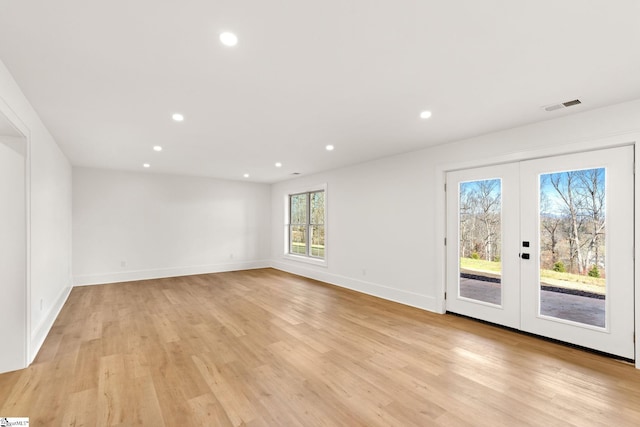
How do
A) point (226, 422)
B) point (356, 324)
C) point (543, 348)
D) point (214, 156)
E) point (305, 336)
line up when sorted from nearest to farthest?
point (226, 422)
point (543, 348)
point (305, 336)
point (356, 324)
point (214, 156)

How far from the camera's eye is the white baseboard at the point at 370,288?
4.28 meters


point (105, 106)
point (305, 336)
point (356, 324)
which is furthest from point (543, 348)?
point (105, 106)

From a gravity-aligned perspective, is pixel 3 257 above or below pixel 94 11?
below

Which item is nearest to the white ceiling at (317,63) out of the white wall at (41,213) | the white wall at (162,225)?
the white wall at (41,213)

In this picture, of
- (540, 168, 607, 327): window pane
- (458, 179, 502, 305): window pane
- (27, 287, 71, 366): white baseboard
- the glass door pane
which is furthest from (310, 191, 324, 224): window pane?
(27, 287, 71, 366): white baseboard

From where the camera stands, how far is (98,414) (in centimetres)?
194

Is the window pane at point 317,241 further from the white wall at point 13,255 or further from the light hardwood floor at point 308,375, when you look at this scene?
the white wall at point 13,255

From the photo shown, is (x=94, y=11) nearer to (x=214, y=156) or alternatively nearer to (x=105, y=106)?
(x=105, y=106)

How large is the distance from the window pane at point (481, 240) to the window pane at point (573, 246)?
476mm

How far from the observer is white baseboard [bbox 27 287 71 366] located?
2.76m

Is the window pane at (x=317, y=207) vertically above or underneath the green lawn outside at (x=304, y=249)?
above

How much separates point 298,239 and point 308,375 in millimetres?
5262

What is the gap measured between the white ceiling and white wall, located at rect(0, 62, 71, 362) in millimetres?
180

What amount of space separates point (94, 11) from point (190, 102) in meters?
1.22
